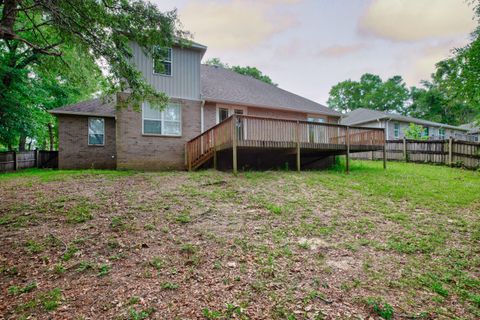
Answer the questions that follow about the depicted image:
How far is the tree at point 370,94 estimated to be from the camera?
46500 mm

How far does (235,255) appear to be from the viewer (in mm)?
3564

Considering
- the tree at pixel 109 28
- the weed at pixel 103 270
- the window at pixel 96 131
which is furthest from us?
the window at pixel 96 131

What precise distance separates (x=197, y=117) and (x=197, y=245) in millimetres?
8665

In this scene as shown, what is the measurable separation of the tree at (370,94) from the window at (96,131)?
47.4m

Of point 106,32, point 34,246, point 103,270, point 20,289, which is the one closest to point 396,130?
point 106,32

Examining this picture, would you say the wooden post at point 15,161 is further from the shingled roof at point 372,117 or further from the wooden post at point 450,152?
the shingled roof at point 372,117

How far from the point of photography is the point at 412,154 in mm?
15102

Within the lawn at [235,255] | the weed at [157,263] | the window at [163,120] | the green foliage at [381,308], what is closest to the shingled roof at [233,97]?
the window at [163,120]

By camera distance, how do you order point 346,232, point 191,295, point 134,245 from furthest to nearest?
point 346,232
point 134,245
point 191,295

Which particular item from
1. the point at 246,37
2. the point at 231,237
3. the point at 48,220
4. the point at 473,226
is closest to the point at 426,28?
the point at 246,37

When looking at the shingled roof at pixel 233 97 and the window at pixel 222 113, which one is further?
the shingled roof at pixel 233 97

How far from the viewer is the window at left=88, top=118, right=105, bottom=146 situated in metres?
13.2

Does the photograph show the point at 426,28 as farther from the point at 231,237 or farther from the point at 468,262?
the point at 231,237

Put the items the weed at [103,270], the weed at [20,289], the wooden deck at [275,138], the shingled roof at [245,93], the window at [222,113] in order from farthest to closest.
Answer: the shingled roof at [245,93]
the window at [222,113]
the wooden deck at [275,138]
the weed at [103,270]
the weed at [20,289]
